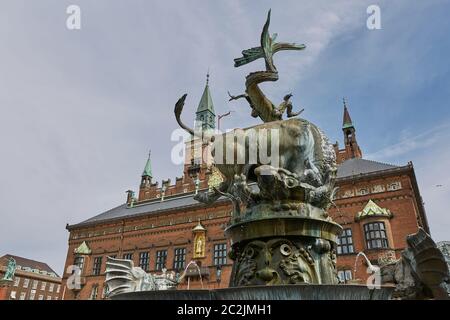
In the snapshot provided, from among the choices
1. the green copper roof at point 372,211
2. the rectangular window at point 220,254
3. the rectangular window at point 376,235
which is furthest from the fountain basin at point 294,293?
the rectangular window at point 220,254

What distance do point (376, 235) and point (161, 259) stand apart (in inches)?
694

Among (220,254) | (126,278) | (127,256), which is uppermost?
(127,256)

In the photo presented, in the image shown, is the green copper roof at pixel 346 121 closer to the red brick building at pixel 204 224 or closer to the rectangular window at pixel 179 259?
the red brick building at pixel 204 224

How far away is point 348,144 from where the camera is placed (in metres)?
31.0

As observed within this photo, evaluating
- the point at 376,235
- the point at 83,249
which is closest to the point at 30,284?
the point at 83,249

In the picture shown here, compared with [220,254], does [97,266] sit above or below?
above

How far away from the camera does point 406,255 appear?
14.2 ft

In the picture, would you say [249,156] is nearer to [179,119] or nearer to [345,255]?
[179,119]

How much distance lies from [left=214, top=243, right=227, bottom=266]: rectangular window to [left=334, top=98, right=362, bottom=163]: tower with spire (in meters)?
11.9

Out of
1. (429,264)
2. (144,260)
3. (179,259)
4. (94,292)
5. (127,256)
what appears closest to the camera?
(429,264)

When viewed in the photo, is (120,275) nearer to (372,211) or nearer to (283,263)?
(283,263)

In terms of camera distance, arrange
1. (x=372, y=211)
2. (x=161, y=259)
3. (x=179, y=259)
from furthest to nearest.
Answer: (x=161, y=259)
(x=179, y=259)
(x=372, y=211)
